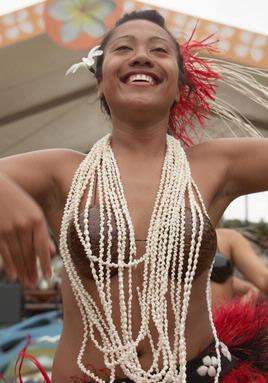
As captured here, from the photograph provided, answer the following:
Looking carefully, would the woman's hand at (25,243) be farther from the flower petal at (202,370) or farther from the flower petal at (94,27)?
the flower petal at (94,27)

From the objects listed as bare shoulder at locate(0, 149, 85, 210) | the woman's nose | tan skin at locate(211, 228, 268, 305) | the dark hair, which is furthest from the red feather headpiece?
tan skin at locate(211, 228, 268, 305)

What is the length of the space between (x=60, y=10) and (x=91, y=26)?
287 mm

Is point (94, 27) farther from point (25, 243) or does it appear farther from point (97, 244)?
point (25, 243)

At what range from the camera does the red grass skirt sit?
5.77 ft

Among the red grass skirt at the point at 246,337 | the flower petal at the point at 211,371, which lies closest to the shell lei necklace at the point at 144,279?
the flower petal at the point at 211,371

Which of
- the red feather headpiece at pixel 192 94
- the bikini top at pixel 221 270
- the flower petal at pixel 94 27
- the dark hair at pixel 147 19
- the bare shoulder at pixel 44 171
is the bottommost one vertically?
the bikini top at pixel 221 270

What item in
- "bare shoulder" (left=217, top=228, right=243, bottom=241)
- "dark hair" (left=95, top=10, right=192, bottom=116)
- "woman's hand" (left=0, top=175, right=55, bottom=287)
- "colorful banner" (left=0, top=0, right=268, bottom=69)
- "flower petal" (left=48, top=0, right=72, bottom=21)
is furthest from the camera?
"flower petal" (left=48, top=0, right=72, bottom=21)

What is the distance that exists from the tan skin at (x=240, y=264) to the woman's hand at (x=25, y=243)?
216 cm

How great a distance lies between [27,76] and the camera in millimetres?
5352

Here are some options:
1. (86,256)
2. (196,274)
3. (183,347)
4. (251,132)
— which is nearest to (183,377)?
(183,347)

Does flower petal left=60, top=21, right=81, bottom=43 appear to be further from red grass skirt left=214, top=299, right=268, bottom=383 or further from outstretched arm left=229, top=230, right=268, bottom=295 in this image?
red grass skirt left=214, top=299, right=268, bottom=383

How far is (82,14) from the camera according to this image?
460 cm

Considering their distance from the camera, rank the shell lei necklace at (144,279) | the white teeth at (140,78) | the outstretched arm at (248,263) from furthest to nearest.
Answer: the outstretched arm at (248,263)
the white teeth at (140,78)
the shell lei necklace at (144,279)

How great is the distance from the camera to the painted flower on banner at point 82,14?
4.57 metres
